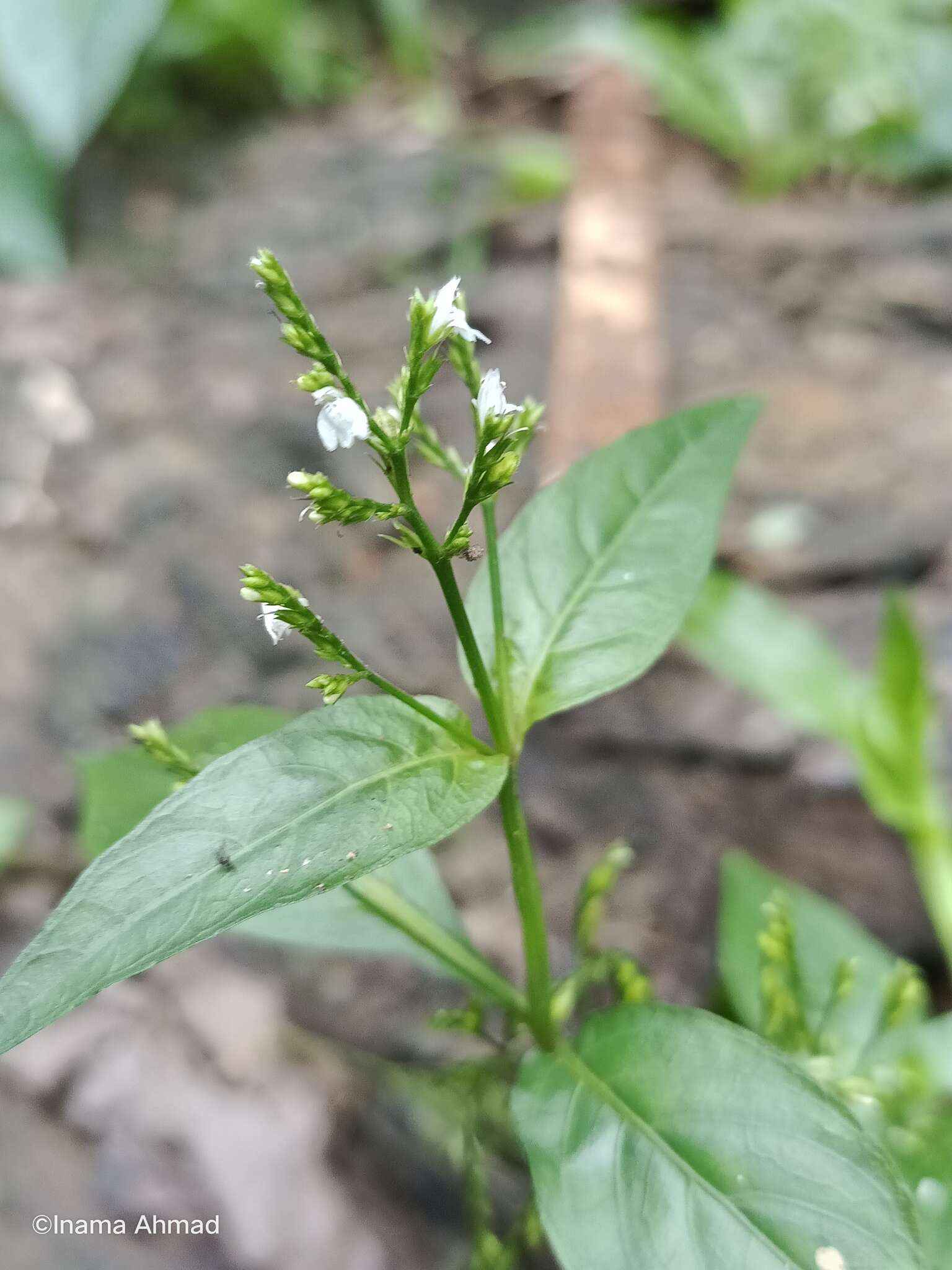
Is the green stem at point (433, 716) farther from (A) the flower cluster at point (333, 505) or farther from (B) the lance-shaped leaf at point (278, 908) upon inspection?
(B) the lance-shaped leaf at point (278, 908)

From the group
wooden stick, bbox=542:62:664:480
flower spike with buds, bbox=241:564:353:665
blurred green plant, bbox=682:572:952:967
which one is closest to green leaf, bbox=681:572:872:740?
blurred green plant, bbox=682:572:952:967

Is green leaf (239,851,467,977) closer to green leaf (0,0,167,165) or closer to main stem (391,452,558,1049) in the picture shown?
main stem (391,452,558,1049)

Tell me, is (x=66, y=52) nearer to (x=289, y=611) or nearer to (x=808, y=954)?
(x=289, y=611)

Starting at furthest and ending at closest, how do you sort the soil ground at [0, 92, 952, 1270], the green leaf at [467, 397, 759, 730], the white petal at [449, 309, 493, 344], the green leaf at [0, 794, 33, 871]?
the green leaf at [0, 794, 33, 871] → the soil ground at [0, 92, 952, 1270] → the green leaf at [467, 397, 759, 730] → the white petal at [449, 309, 493, 344]

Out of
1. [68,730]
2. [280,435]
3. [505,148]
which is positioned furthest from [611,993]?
[505,148]

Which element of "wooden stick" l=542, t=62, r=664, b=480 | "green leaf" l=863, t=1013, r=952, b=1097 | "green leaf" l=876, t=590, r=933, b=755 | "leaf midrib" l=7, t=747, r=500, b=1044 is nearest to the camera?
Answer: "leaf midrib" l=7, t=747, r=500, b=1044

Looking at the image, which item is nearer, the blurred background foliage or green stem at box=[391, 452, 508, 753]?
green stem at box=[391, 452, 508, 753]

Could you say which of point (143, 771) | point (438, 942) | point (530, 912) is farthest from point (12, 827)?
point (530, 912)
